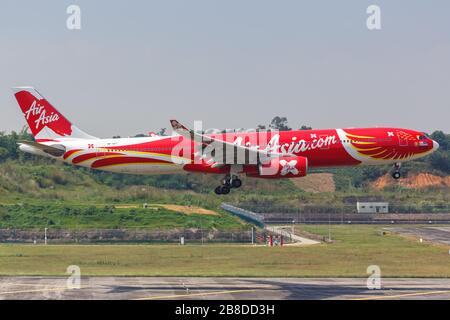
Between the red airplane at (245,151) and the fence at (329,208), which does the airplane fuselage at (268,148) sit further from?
the fence at (329,208)

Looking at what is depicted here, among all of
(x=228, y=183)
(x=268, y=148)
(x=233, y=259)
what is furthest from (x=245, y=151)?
(x=233, y=259)

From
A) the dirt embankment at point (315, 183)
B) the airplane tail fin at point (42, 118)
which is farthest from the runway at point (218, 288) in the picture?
the dirt embankment at point (315, 183)

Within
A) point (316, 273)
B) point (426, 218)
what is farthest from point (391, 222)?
point (316, 273)

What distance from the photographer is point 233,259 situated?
4136 inches

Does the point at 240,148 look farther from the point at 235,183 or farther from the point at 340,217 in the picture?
the point at 340,217

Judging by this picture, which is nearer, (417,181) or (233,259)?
(233,259)

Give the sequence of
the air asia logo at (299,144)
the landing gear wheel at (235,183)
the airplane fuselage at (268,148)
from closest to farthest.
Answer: the air asia logo at (299,144)
the airplane fuselage at (268,148)
the landing gear wheel at (235,183)

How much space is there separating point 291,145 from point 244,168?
530cm

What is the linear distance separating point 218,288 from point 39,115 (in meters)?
26.8

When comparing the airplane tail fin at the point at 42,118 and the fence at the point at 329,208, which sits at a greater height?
the airplane tail fin at the point at 42,118

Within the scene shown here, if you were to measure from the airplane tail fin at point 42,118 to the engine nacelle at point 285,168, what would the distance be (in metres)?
18.8

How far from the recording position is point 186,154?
8231cm

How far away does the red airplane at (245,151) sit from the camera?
81.1 meters
